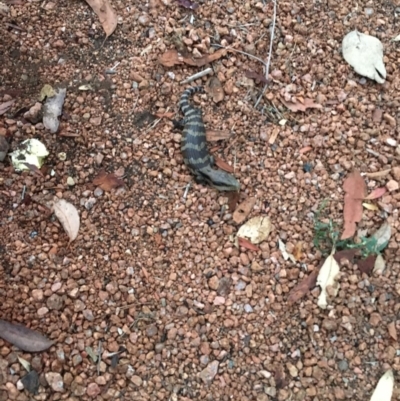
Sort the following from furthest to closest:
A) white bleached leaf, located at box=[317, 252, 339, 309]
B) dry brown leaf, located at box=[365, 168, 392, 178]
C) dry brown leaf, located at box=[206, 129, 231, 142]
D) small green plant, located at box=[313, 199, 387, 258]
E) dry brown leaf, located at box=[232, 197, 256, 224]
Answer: dry brown leaf, located at box=[206, 129, 231, 142]
dry brown leaf, located at box=[365, 168, 392, 178]
dry brown leaf, located at box=[232, 197, 256, 224]
small green plant, located at box=[313, 199, 387, 258]
white bleached leaf, located at box=[317, 252, 339, 309]

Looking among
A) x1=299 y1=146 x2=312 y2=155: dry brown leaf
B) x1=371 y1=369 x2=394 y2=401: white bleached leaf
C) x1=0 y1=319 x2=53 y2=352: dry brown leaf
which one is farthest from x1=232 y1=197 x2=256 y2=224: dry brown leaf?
x1=0 y1=319 x2=53 y2=352: dry brown leaf

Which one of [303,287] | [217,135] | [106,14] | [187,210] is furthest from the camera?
[106,14]

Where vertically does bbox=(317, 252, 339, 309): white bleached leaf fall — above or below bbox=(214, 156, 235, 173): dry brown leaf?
below

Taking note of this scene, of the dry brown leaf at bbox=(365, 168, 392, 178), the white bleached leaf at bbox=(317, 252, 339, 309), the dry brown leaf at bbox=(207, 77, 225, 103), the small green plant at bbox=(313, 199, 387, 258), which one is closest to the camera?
the white bleached leaf at bbox=(317, 252, 339, 309)

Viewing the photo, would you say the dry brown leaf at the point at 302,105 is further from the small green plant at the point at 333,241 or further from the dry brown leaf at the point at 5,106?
the dry brown leaf at the point at 5,106

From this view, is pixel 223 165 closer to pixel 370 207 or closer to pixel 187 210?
pixel 187 210

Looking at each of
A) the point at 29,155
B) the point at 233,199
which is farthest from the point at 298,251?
the point at 29,155

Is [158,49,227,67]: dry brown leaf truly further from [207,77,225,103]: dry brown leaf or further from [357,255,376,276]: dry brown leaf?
[357,255,376,276]: dry brown leaf
